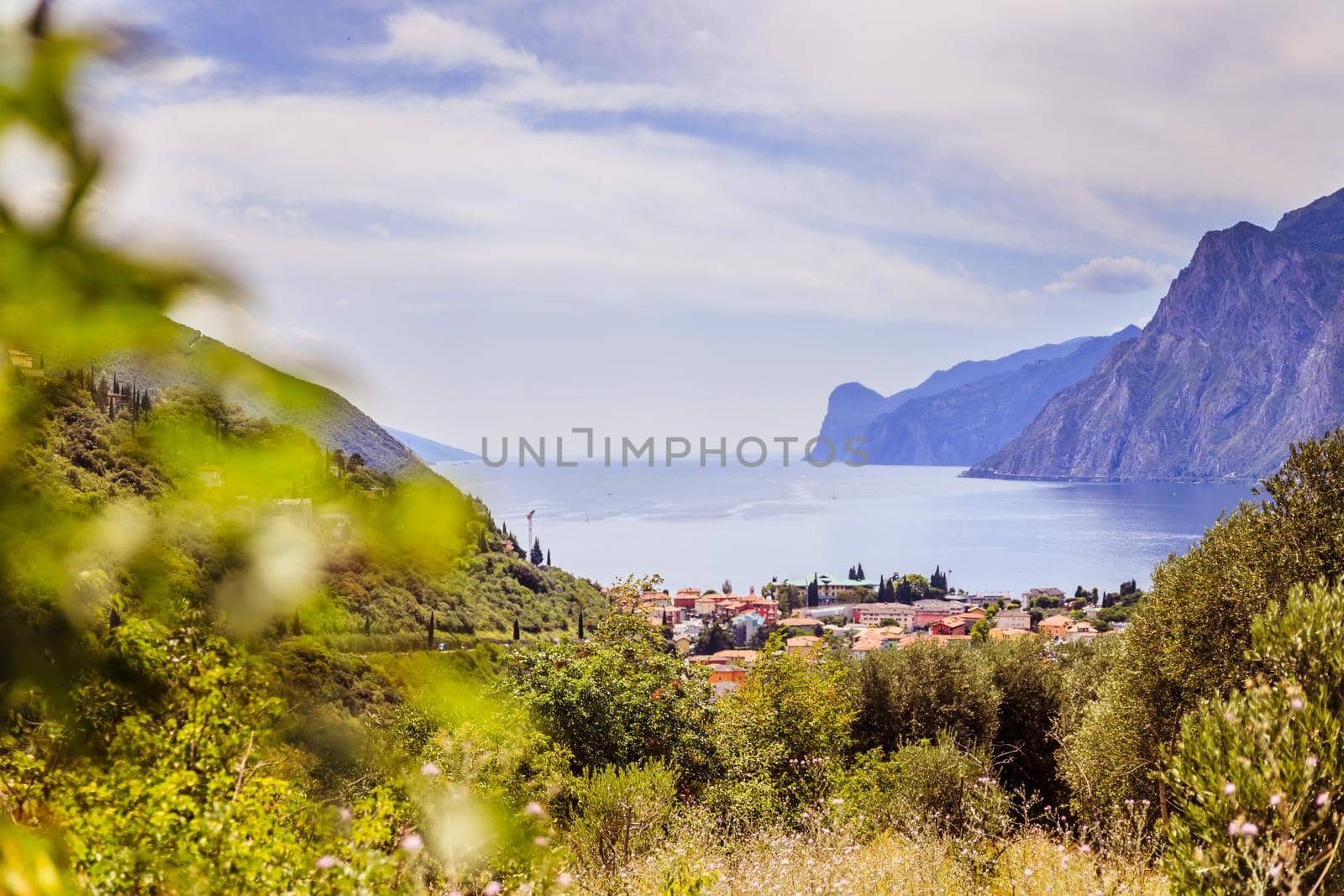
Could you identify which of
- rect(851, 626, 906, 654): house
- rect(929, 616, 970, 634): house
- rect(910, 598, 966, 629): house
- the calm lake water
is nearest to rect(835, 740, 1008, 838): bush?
rect(851, 626, 906, 654): house

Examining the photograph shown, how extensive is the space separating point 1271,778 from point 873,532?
13612 cm

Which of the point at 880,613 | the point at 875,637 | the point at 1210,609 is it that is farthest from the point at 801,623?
the point at 1210,609

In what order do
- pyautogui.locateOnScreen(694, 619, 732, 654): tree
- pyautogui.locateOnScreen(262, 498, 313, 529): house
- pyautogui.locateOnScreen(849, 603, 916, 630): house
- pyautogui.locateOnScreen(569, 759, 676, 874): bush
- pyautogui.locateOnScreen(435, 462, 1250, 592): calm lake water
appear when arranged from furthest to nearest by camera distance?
1. pyautogui.locateOnScreen(435, 462, 1250, 592): calm lake water
2. pyautogui.locateOnScreen(849, 603, 916, 630): house
3. pyautogui.locateOnScreen(694, 619, 732, 654): tree
4. pyautogui.locateOnScreen(569, 759, 676, 874): bush
5. pyautogui.locateOnScreen(262, 498, 313, 529): house

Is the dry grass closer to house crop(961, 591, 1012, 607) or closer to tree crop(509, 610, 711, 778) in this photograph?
tree crop(509, 610, 711, 778)

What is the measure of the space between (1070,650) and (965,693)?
458 centimetres

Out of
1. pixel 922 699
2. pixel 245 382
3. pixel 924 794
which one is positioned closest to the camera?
pixel 245 382

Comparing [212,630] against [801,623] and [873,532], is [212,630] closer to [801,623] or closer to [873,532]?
[801,623]

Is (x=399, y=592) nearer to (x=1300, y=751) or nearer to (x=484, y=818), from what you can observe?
(x=484, y=818)

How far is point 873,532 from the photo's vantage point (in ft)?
450

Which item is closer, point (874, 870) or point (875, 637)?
point (874, 870)

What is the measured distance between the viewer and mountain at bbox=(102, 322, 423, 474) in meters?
0.63

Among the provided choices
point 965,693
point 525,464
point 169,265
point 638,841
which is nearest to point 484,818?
point 525,464

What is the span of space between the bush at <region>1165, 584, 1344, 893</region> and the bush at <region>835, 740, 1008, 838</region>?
293 cm

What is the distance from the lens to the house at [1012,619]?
215ft
